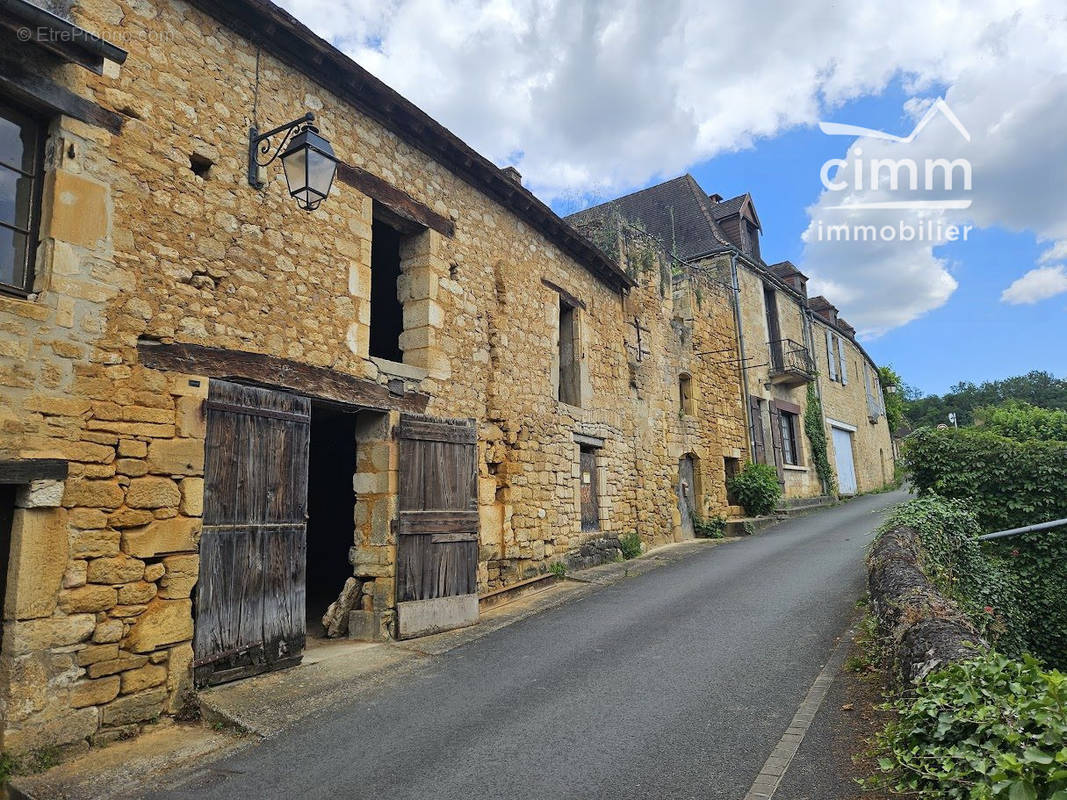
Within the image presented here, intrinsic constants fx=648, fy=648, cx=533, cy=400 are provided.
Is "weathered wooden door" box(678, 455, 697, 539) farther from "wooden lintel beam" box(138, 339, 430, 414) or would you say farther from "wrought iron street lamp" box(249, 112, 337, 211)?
"wrought iron street lamp" box(249, 112, 337, 211)

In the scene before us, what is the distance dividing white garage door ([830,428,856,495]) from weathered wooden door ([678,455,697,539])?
31.0ft

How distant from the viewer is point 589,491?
10344 millimetres

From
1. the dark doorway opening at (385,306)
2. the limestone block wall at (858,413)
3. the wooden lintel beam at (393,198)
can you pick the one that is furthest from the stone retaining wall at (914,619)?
the limestone block wall at (858,413)

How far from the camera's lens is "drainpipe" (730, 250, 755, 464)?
52.3 feet

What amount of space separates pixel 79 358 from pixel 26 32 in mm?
2033

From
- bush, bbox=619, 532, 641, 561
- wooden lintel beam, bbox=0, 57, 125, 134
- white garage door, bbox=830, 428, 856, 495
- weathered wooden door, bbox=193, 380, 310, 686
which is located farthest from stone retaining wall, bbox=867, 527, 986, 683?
white garage door, bbox=830, 428, 856, 495

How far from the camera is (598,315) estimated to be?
439 inches

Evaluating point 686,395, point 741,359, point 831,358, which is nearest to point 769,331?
point 741,359

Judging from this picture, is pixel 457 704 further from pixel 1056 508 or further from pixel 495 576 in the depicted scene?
pixel 1056 508

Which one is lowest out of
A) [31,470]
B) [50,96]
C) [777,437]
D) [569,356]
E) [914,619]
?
[914,619]

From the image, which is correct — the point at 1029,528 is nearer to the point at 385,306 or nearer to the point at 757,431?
the point at 757,431

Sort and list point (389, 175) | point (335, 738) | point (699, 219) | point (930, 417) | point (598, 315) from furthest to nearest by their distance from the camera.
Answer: point (930, 417)
point (699, 219)
point (598, 315)
point (389, 175)
point (335, 738)

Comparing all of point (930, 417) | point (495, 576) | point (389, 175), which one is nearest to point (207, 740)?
point (495, 576)

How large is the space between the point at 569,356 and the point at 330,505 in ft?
14.3
